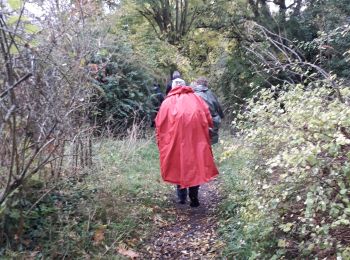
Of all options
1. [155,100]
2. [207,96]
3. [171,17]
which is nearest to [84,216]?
[207,96]

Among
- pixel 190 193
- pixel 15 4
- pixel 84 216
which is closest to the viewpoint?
pixel 15 4

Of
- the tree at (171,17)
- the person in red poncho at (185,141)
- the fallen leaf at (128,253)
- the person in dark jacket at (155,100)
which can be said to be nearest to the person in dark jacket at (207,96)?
the person in red poncho at (185,141)

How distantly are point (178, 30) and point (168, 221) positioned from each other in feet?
53.1

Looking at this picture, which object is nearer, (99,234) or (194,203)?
(99,234)

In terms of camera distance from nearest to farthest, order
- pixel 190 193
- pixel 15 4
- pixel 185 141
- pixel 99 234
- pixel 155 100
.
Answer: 1. pixel 15 4
2. pixel 99 234
3. pixel 185 141
4. pixel 190 193
5. pixel 155 100

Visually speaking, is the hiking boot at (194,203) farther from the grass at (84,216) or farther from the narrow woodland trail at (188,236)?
the grass at (84,216)

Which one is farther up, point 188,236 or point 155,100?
point 155,100

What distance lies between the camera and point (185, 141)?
20.5ft

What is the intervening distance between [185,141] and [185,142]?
1 cm

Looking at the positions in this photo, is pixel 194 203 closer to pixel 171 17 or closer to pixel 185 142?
pixel 185 142

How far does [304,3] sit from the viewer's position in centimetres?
1617

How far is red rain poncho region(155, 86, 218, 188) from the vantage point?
625 centimetres

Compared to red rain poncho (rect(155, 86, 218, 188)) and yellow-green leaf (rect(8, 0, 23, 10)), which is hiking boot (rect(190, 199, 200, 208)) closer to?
red rain poncho (rect(155, 86, 218, 188))

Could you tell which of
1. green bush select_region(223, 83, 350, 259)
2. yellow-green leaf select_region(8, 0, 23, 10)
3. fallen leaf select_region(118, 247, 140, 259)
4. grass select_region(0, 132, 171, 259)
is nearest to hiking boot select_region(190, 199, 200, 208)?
grass select_region(0, 132, 171, 259)
